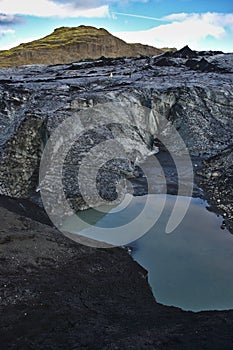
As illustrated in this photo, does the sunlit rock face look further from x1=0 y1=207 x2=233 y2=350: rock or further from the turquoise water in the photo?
x1=0 y1=207 x2=233 y2=350: rock

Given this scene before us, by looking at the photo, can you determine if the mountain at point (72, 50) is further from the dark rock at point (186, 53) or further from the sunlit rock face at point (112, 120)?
the sunlit rock face at point (112, 120)

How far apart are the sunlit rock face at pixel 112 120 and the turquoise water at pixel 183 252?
1.46 m

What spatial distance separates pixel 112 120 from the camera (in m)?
17.1

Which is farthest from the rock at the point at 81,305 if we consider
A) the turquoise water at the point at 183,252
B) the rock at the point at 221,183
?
the rock at the point at 221,183

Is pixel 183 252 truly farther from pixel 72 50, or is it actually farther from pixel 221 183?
pixel 72 50

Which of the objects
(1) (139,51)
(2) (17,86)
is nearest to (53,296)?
(2) (17,86)

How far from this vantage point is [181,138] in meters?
19.5

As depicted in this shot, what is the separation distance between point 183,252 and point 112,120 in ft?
30.9

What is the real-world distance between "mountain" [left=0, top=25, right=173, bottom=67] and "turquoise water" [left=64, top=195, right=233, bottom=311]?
5872cm

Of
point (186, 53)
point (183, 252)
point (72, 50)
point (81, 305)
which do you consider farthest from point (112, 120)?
point (72, 50)

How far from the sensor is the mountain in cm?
6625

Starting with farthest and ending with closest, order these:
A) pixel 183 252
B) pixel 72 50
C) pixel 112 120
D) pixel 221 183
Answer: pixel 72 50 → pixel 112 120 → pixel 221 183 → pixel 183 252

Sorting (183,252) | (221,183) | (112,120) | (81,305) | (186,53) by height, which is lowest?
(183,252)

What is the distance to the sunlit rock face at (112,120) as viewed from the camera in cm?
1273
